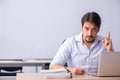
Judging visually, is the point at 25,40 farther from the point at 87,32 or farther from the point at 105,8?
the point at 87,32

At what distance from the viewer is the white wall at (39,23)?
5.15 meters

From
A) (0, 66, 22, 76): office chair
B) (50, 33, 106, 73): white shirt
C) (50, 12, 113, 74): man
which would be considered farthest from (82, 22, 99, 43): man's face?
(0, 66, 22, 76): office chair

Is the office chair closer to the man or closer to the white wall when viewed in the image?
the white wall

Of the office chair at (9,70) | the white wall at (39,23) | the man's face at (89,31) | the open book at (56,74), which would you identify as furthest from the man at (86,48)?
the white wall at (39,23)

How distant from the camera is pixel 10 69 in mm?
4500

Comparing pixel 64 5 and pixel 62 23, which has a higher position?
pixel 64 5

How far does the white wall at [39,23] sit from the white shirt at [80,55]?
2616mm

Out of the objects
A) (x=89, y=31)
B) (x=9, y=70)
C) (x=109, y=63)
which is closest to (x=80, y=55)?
(x=89, y=31)

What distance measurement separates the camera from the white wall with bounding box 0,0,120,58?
16.9 feet

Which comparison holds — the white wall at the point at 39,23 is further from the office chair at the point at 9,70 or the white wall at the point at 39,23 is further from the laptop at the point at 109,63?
the laptop at the point at 109,63

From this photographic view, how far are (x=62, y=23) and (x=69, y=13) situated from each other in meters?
0.24

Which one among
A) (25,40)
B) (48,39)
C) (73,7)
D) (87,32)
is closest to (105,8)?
(73,7)

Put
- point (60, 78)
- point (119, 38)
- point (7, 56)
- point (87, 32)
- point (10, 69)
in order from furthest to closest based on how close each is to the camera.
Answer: point (119, 38)
point (7, 56)
point (10, 69)
point (87, 32)
point (60, 78)

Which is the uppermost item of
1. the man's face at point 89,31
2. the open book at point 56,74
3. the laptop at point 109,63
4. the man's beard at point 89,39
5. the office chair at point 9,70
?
the man's face at point 89,31
